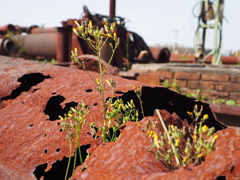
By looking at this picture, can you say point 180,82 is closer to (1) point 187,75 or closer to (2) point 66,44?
(1) point 187,75

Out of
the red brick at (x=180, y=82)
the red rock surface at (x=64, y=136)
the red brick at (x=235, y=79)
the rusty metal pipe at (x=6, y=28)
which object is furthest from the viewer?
the rusty metal pipe at (x=6, y=28)

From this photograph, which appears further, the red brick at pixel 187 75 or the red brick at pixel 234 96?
the red brick at pixel 187 75

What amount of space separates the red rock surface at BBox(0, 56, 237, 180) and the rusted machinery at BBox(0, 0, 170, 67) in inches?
195

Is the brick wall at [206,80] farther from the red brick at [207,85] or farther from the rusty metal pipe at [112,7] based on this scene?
the rusty metal pipe at [112,7]

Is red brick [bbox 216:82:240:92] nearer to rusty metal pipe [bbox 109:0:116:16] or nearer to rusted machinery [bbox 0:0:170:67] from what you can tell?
rusted machinery [bbox 0:0:170:67]

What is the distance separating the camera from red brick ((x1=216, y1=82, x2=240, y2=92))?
14.8ft

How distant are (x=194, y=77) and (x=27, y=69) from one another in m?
3.53

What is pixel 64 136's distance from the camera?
3.59ft

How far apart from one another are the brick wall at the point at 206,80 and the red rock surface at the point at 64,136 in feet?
11.0

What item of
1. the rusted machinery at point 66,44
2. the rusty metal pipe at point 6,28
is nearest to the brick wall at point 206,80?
the rusted machinery at point 66,44

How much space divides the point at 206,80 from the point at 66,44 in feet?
12.2

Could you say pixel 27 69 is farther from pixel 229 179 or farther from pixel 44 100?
pixel 229 179

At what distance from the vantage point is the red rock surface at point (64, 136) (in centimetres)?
87

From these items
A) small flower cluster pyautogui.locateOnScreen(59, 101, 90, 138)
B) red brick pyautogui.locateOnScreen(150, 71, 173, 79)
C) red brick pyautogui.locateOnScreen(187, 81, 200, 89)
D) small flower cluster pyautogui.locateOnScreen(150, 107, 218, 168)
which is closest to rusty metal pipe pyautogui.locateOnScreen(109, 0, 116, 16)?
red brick pyautogui.locateOnScreen(150, 71, 173, 79)
